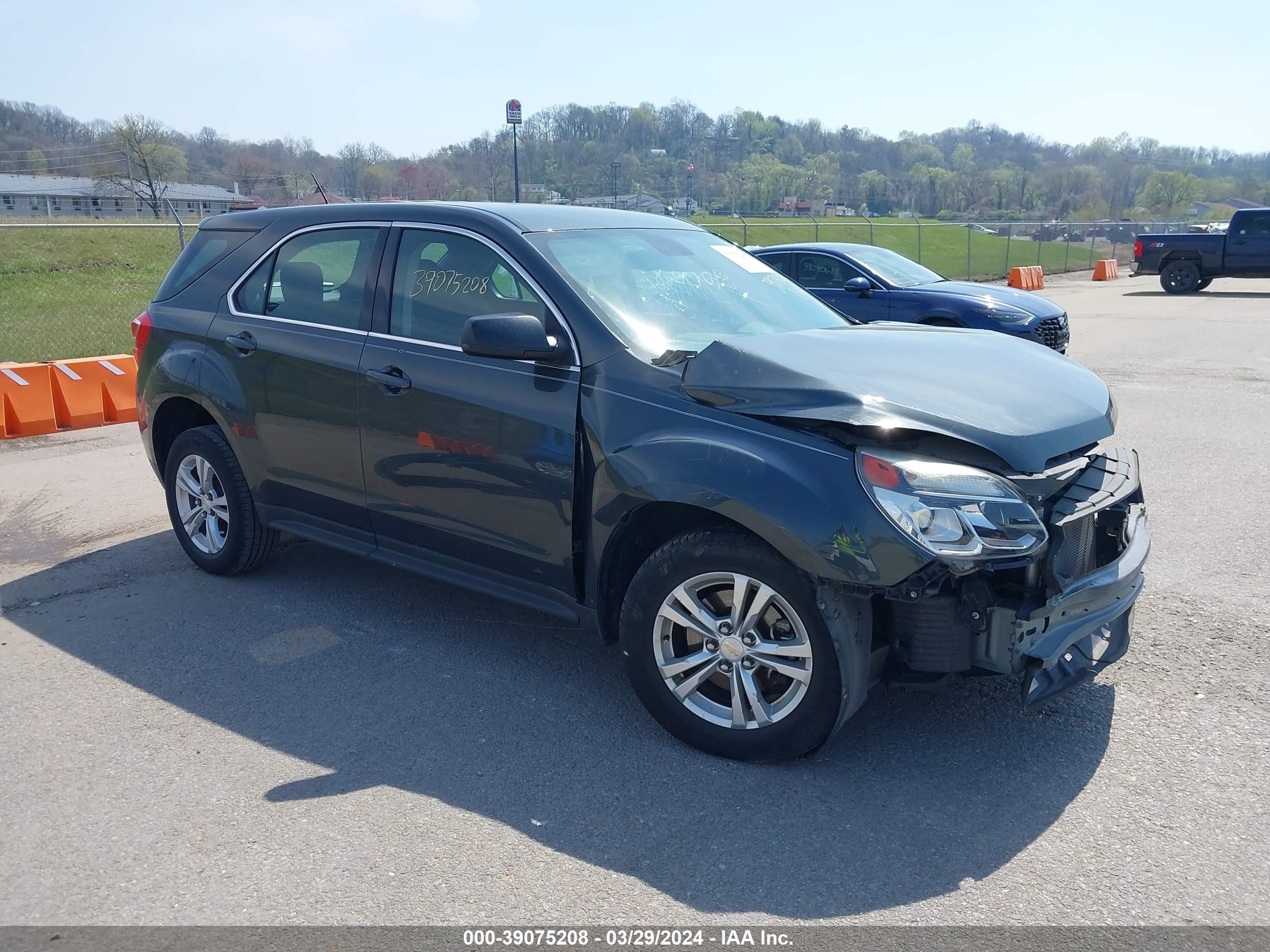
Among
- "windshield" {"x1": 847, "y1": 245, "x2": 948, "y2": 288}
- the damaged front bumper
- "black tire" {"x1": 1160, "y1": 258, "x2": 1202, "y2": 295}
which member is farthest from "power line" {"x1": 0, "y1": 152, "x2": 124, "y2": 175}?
the damaged front bumper

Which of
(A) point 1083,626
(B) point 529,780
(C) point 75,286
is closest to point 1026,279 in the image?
(C) point 75,286

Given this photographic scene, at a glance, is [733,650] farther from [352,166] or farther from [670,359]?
[352,166]

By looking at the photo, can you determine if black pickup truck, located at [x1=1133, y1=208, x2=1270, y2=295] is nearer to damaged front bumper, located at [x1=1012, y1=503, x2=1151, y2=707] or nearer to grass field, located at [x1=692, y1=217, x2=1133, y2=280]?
grass field, located at [x1=692, y1=217, x2=1133, y2=280]

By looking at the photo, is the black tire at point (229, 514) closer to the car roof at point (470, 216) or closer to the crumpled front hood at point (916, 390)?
the car roof at point (470, 216)

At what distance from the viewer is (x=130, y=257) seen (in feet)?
113

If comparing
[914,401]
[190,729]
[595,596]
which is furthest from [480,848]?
[914,401]

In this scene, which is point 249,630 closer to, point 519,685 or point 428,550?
point 428,550

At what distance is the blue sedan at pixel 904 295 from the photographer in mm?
11586

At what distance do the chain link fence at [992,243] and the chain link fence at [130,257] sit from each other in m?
0.10

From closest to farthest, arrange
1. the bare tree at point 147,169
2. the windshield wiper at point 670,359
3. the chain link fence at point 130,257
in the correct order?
1. the windshield wiper at point 670,359
2. the chain link fence at point 130,257
3. the bare tree at point 147,169

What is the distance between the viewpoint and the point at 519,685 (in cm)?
427

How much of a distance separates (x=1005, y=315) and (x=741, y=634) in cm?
917

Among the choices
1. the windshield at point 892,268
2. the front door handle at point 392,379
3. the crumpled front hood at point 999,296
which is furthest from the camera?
the windshield at point 892,268

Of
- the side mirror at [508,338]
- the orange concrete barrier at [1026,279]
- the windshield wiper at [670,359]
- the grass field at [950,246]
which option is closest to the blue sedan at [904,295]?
the windshield wiper at [670,359]
